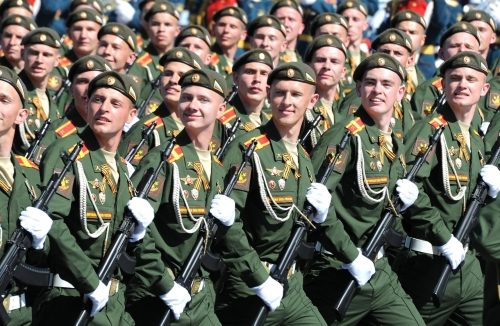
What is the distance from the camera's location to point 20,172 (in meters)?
9.41

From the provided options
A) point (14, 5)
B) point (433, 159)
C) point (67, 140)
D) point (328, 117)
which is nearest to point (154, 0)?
point (14, 5)

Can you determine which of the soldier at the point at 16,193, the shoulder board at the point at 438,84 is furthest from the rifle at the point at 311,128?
the soldier at the point at 16,193

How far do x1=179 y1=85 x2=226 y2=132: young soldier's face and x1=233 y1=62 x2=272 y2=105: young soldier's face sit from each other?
2.49 m

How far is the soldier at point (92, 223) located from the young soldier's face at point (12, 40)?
5.08m

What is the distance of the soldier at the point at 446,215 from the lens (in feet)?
37.5

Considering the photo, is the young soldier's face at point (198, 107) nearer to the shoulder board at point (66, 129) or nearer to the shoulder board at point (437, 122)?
the shoulder board at point (66, 129)

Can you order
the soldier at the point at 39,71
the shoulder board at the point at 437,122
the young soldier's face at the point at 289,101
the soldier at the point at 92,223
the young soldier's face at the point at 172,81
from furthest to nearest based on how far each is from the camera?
1. the soldier at the point at 39,71
2. the young soldier's face at the point at 172,81
3. the shoulder board at the point at 437,122
4. the young soldier's face at the point at 289,101
5. the soldier at the point at 92,223

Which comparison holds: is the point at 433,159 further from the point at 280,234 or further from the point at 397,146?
the point at 280,234

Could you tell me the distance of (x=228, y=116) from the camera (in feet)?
43.2

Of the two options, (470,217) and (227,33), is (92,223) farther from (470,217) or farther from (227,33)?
(227,33)

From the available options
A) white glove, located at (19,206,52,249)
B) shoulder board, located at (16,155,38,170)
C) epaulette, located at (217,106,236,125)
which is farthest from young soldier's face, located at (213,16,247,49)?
white glove, located at (19,206,52,249)

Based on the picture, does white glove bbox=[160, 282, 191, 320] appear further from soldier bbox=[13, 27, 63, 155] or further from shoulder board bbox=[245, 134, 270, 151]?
soldier bbox=[13, 27, 63, 155]

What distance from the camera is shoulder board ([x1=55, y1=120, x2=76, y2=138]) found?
39.7 ft

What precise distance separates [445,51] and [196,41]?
7.95ft
